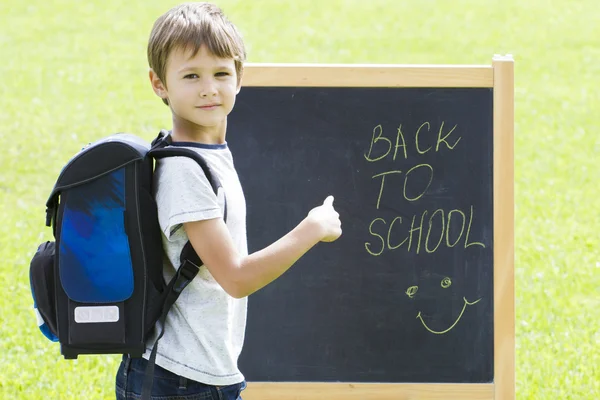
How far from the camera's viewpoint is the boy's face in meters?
2.75

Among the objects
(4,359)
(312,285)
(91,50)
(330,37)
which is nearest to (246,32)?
(330,37)

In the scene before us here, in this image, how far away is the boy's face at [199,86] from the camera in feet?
9.03

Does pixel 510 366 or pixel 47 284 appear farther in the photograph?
pixel 510 366

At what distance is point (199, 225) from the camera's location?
8.68 ft

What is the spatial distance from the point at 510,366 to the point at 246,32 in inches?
409

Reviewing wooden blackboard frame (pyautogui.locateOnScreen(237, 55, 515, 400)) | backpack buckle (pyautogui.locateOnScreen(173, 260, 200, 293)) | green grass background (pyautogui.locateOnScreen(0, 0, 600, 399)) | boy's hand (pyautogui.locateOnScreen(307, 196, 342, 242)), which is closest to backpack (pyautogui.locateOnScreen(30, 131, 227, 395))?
backpack buckle (pyautogui.locateOnScreen(173, 260, 200, 293))

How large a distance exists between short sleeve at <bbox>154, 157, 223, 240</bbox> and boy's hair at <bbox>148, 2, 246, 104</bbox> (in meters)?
0.27

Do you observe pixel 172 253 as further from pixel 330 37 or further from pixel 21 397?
pixel 330 37

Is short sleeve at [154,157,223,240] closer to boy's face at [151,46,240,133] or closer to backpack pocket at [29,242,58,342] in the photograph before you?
boy's face at [151,46,240,133]

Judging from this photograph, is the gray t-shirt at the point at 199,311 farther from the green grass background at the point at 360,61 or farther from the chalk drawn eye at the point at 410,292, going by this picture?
the green grass background at the point at 360,61

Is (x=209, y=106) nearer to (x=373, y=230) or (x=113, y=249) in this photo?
(x=113, y=249)

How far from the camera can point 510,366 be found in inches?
160

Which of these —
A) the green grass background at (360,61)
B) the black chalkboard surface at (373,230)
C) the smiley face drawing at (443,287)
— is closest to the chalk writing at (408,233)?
the black chalkboard surface at (373,230)

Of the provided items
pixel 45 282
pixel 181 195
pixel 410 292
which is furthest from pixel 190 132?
pixel 410 292
